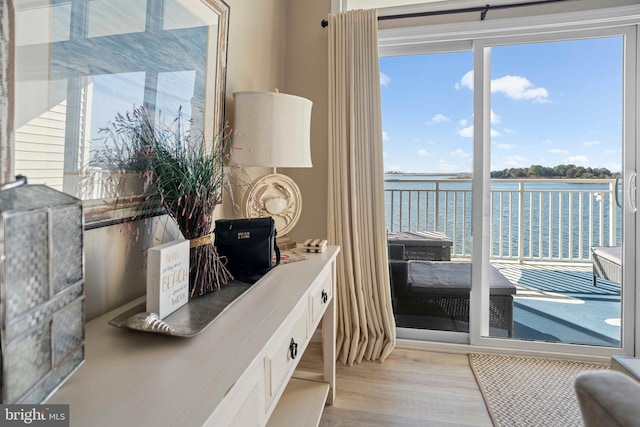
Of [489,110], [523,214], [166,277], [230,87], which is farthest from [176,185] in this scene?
[523,214]

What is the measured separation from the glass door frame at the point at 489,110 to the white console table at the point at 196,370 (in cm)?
172

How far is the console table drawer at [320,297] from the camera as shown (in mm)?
1377

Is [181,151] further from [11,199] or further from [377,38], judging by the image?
[377,38]

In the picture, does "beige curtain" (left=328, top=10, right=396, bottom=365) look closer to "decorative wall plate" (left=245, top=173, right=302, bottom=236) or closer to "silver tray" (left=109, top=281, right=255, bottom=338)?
"decorative wall plate" (left=245, top=173, right=302, bottom=236)

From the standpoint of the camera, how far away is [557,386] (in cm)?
201

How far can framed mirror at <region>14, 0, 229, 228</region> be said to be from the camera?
2.44 ft

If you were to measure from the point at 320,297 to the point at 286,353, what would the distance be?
0.48 meters

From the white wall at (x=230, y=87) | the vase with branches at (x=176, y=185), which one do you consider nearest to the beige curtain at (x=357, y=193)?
the white wall at (x=230, y=87)

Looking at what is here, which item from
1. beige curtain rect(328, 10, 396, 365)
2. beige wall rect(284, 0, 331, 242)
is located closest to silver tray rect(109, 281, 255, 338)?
beige curtain rect(328, 10, 396, 365)

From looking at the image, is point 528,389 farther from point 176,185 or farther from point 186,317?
point 176,185

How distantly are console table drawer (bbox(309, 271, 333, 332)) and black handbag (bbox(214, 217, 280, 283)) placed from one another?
23cm

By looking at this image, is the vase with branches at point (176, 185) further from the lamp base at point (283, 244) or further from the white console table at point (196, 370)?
the lamp base at point (283, 244)

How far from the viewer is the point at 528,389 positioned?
1992 millimetres

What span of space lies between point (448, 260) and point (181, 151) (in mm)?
2054
